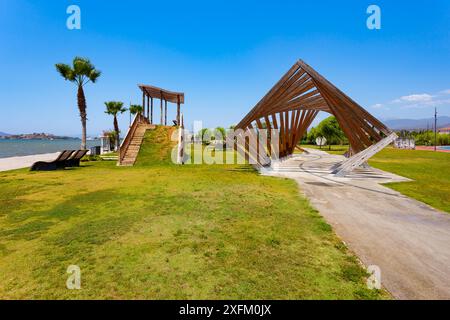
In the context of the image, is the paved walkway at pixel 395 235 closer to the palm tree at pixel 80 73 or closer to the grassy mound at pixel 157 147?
the grassy mound at pixel 157 147

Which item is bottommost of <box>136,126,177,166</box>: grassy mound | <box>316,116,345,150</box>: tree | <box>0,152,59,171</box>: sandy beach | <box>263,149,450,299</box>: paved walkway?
<box>263,149,450,299</box>: paved walkway

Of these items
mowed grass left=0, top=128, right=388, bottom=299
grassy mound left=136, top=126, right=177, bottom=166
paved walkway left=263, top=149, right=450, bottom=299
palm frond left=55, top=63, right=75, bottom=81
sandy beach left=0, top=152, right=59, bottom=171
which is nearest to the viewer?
mowed grass left=0, top=128, right=388, bottom=299

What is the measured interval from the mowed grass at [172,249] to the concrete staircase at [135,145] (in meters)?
10.1

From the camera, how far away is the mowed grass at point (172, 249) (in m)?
3.45

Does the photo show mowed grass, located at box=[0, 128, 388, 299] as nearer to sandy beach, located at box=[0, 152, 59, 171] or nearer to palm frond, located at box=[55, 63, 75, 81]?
sandy beach, located at box=[0, 152, 59, 171]

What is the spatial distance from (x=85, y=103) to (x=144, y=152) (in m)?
10.3

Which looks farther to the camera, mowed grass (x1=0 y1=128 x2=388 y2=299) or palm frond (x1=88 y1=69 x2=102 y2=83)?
palm frond (x1=88 y1=69 x2=102 y2=83)

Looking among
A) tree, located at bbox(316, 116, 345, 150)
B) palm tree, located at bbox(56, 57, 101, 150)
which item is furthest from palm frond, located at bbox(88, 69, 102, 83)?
tree, located at bbox(316, 116, 345, 150)

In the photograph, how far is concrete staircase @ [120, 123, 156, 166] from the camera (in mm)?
19175

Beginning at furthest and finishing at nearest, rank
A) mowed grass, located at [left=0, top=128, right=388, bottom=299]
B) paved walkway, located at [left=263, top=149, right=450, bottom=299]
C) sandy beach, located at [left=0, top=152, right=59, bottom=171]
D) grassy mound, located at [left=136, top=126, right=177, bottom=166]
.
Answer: grassy mound, located at [left=136, top=126, right=177, bottom=166]
sandy beach, located at [left=0, top=152, right=59, bottom=171]
paved walkway, located at [left=263, top=149, right=450, bottom=299]
mowed grass, located at [left=0, top=128, right=388, bottom=299]

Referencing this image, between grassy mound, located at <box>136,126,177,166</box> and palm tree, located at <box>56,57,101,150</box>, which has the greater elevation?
palm tree, located at <box>56,57,101,150</box>

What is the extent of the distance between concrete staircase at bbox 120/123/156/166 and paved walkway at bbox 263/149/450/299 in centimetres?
1471

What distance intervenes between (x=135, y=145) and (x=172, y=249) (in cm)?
1860

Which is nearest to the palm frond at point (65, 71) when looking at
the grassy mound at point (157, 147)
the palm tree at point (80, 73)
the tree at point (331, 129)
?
the palm tree at point (80, 73)
